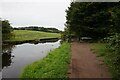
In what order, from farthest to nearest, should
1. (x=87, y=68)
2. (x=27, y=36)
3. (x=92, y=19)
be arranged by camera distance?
(x=27, y=36) → (x=92, y=19) → (x=87, y=68)

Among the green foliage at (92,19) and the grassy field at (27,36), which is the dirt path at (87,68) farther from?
the grassy field at (27,36)

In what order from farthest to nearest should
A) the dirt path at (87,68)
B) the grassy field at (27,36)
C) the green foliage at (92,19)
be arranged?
1. the grassy field at (27,36)
2. the green foliage at (92,19)
3. the dirt path at (87,68)

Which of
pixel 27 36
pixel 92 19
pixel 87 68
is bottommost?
pixel 27 36

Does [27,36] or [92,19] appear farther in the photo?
[27,36]

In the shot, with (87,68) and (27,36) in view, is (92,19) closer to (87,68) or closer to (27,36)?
(87,68)

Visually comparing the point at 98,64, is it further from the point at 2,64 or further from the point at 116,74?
the point at 2,64

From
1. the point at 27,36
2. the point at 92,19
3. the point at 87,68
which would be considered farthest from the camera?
the point at 27,36

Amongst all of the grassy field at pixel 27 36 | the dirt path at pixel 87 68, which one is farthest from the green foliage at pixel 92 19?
the grassy field at pixel 27 36

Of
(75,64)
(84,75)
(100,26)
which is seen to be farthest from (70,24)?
(84,75)

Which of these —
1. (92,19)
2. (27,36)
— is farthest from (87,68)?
(27,36)

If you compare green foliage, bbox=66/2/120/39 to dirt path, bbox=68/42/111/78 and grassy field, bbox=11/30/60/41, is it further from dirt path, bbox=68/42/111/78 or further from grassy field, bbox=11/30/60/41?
grassy field, bbox=11/30/60/41

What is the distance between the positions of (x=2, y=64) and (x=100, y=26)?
1135 cm

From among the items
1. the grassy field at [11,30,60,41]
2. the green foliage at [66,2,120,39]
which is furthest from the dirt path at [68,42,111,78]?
the grassy field at [11,30,60,41]

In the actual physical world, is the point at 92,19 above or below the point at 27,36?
above
